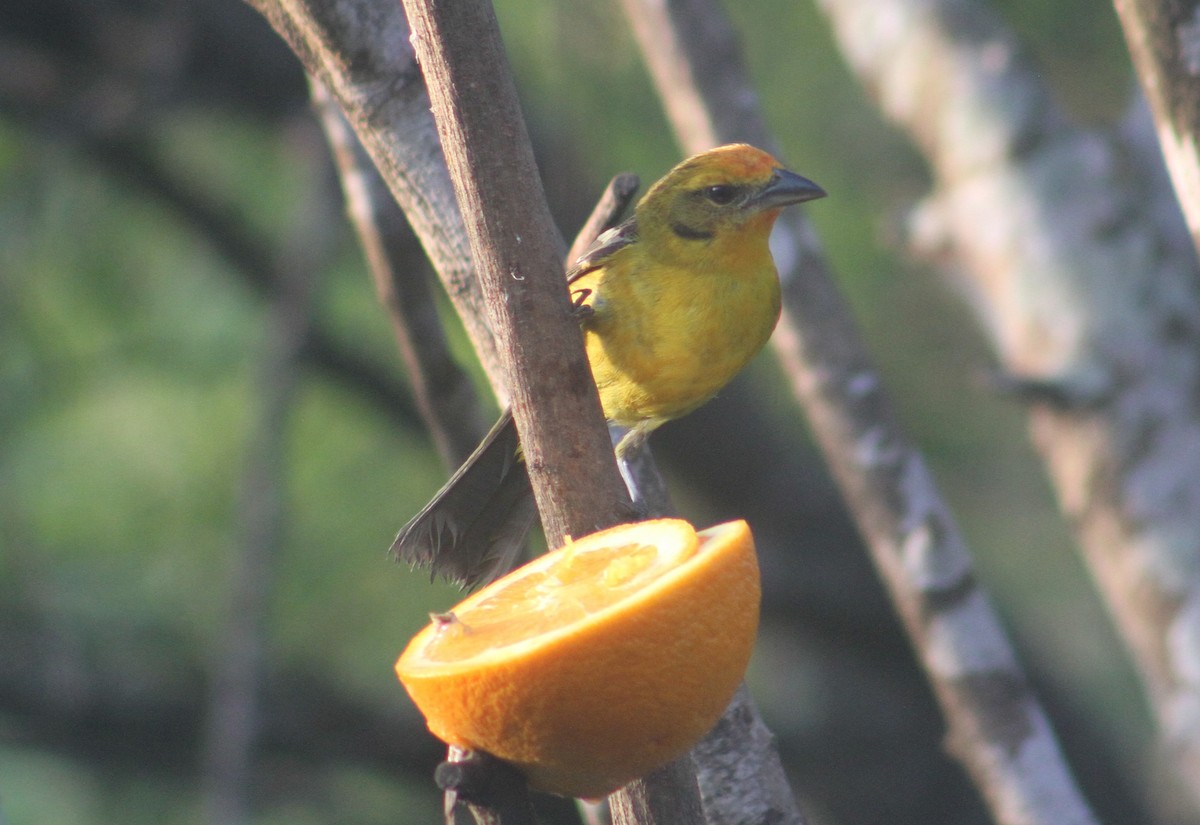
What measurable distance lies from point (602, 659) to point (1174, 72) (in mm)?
1424

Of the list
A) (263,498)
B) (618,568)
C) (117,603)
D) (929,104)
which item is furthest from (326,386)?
(618,568)

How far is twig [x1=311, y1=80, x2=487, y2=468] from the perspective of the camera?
3008 mm

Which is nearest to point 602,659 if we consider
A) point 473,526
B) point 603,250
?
point 473,526

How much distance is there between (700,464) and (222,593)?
7.57ft

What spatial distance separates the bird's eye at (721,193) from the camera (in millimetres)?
3229

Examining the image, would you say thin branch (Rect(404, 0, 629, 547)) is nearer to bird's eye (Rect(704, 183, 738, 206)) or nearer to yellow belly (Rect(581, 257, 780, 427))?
yellow belly (Rect(581, 257, 780, 427))

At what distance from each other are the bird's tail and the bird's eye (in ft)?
2.83

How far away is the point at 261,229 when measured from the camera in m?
6.82

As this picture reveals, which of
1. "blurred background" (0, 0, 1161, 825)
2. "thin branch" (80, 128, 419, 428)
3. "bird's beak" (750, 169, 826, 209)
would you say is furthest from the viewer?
"thin branch" (80, 128, 419, 428)

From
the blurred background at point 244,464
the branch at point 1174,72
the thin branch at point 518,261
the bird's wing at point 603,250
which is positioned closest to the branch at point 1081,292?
the blurred background at point 244,464

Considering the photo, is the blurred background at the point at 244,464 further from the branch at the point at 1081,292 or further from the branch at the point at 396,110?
the branch at the point at 396,110

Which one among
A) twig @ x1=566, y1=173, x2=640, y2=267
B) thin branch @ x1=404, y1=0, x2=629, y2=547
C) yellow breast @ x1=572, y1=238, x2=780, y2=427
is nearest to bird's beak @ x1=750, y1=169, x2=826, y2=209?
yellow breast @ x1=572, y1=238, x2=780, y2=427

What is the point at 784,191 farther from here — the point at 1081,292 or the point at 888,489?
the point at 1081,292

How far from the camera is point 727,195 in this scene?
323 cm
